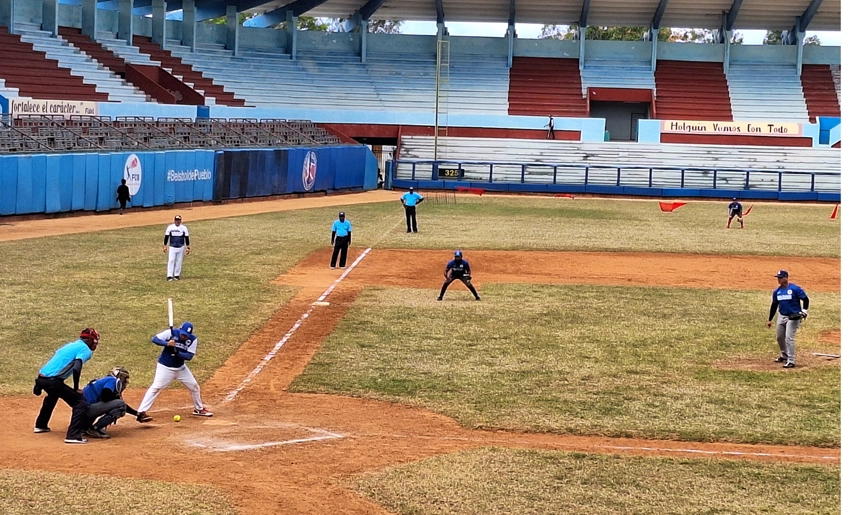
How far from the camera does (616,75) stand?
72250 millimetres

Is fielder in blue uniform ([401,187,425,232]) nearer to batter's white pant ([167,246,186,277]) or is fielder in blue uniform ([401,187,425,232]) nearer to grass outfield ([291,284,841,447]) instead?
grass outfield ([291,284,841,447])

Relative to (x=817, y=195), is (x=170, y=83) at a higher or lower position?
higher

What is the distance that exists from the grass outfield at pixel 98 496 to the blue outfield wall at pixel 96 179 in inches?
1095

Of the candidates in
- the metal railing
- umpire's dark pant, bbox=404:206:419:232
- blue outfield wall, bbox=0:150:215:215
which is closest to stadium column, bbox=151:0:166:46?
the metal railing

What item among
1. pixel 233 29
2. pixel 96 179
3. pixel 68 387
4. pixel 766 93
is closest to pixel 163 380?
pixel 68 387

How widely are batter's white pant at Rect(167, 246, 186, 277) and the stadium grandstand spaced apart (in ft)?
71.4

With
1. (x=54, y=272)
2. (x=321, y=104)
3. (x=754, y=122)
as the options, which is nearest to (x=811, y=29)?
(x=754, y=122)

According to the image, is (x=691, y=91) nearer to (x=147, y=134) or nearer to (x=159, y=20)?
(x=159, y=20)

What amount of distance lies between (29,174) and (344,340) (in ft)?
73.5

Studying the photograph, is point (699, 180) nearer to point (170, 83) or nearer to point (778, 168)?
point (778, 168)

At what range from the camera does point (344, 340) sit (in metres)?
20.0

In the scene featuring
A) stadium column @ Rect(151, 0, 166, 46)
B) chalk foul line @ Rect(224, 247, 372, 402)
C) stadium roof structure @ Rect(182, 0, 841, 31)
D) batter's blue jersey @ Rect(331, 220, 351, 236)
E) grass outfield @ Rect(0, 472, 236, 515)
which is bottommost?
grass outfield @ Rect(0, 472, 236, 515)

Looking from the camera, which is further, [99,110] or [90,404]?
[99,110]

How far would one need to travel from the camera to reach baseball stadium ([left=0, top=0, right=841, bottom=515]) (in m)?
12.7
